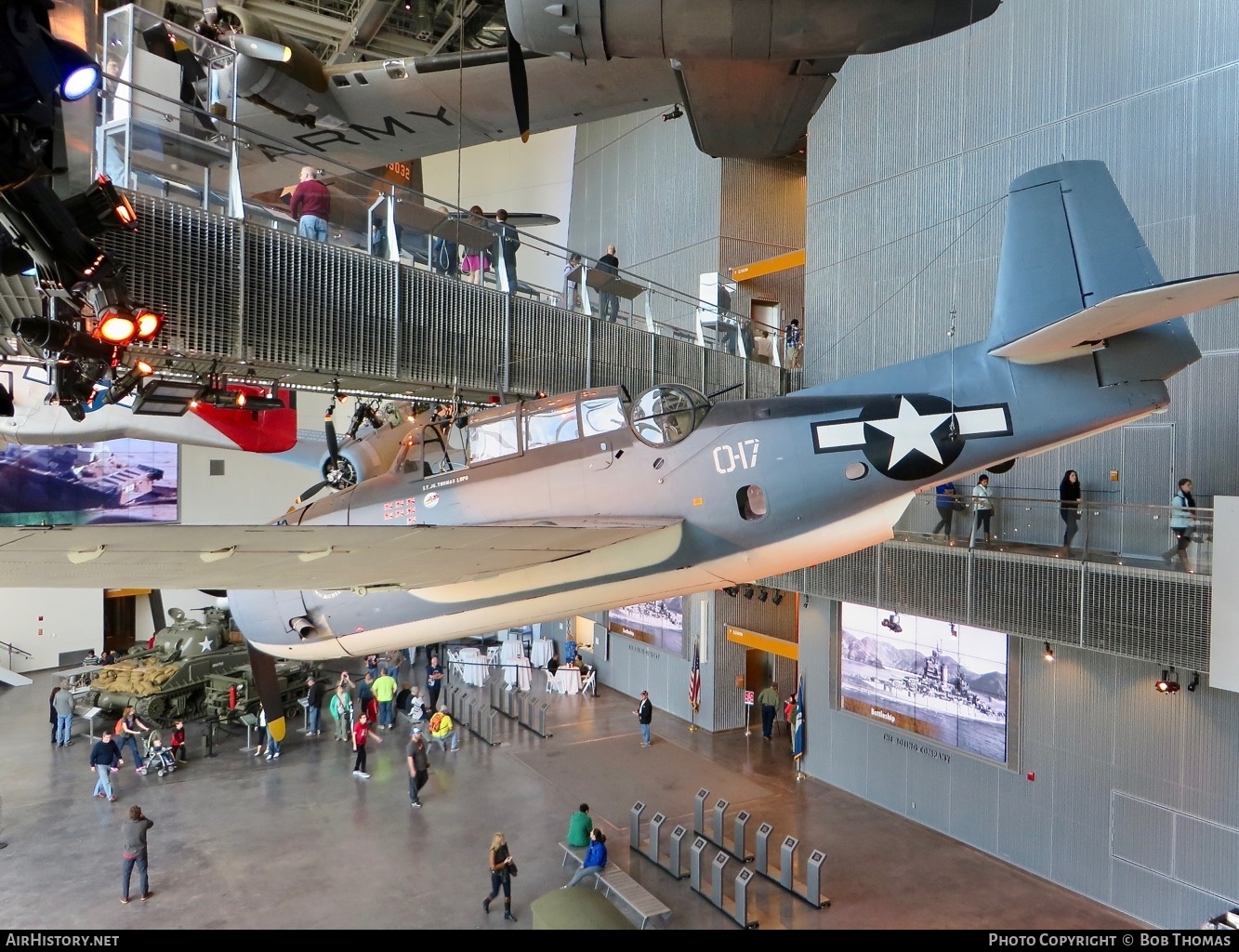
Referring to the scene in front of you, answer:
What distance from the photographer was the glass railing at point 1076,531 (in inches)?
290

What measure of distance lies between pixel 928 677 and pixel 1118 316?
771 centimetres

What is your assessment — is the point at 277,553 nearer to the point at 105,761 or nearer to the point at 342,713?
the point at 105,761

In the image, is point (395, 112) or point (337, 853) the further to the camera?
point (395, 112)

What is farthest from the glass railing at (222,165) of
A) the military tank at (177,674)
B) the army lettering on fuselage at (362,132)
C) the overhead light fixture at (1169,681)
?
the military tank at (177,674)

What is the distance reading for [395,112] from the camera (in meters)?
11.4

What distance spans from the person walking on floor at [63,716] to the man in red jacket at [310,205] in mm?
11260

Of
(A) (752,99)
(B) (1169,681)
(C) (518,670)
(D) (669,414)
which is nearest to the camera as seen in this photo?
(A) (752,99)

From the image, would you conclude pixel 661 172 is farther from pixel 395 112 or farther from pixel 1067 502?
pixel 1067 502

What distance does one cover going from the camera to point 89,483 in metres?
19.4

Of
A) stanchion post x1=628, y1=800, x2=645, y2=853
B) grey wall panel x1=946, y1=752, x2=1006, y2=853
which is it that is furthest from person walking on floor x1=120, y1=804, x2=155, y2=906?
grey wall panel x1=946, y1=752, x2=1006, y2=853

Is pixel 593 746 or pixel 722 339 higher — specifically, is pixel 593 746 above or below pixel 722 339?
below

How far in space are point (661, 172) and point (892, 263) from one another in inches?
336

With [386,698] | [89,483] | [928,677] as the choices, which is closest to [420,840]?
[386,698]

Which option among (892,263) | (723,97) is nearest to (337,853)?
(723,97)
